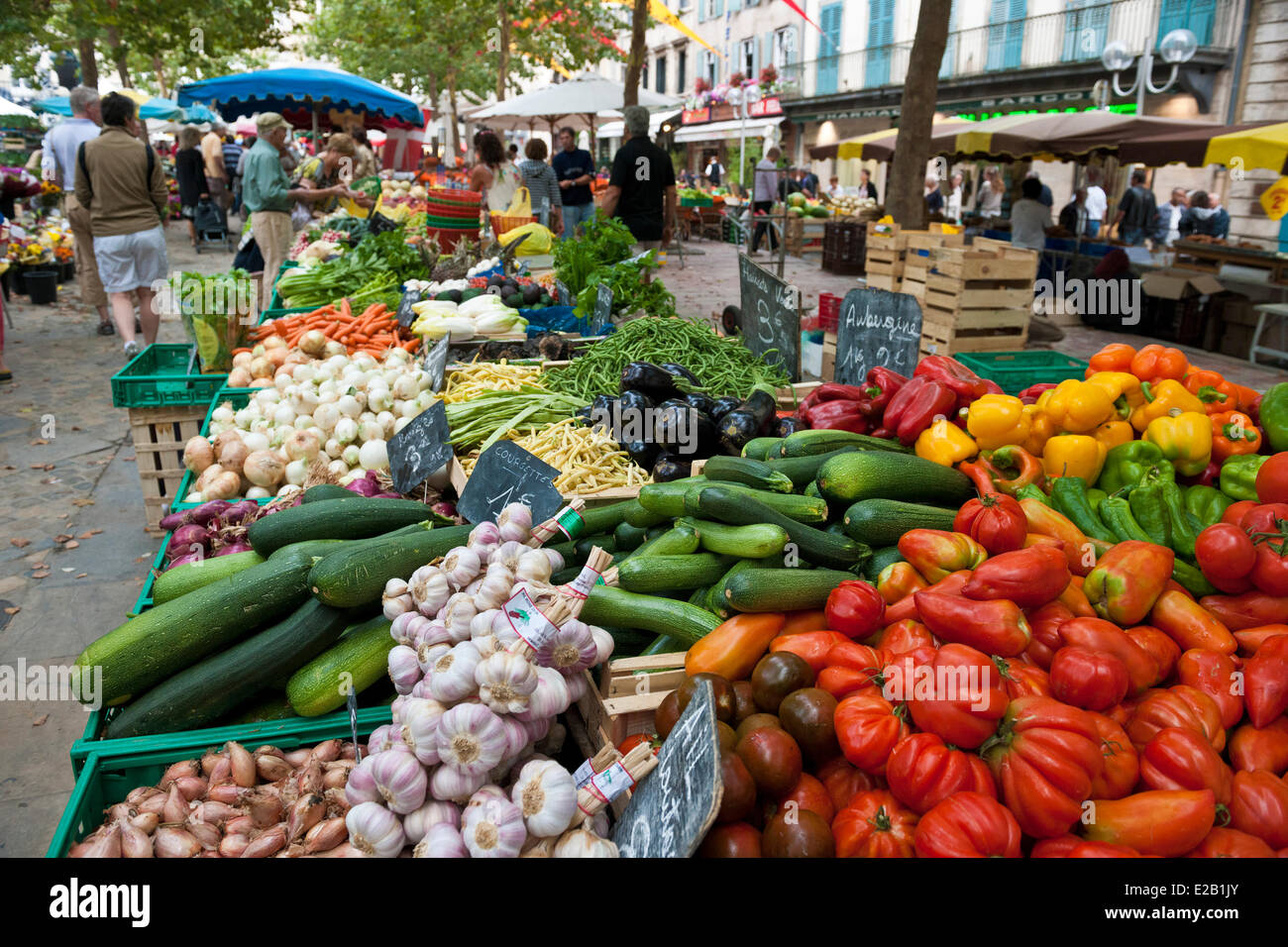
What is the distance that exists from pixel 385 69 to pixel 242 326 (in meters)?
36.3

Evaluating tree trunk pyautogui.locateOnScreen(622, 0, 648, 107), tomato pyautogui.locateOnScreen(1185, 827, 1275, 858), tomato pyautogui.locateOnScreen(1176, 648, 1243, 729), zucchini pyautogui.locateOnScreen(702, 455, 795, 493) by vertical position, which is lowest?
tomato pyautogui.locateOnScreen(1185, 827, 1275, 858)

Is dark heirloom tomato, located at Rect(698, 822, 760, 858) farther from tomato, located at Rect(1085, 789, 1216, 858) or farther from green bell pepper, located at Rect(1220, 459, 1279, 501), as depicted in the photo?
green bell pepper, located at Rect(1220, 459, 1279, 501)

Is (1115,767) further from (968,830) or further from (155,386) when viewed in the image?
A: (155,386)

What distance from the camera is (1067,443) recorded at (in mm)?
3062

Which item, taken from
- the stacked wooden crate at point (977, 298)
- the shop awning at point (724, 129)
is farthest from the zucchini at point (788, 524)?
the shop awning at point (724, 129)

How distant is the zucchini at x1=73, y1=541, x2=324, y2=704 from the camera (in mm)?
2514

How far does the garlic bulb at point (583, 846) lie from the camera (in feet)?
5.83

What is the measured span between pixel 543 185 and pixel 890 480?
9353 millimetres

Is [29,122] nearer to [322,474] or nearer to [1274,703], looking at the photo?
[322,474]

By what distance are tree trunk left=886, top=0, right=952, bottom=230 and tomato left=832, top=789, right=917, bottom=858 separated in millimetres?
8943

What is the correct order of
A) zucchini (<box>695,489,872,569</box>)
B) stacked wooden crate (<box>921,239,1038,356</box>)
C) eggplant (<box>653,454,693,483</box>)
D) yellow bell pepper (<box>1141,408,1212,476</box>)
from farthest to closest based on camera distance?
1. stacked wooden crate (<box>921,239,1038,356</box>)
2. eggplant (<box>653,454,693,483</box>)
3. yellow bell pepper (<box>1141,408,1212,476</box>)
4. zucchini (<box>695,489,872,569</box>)

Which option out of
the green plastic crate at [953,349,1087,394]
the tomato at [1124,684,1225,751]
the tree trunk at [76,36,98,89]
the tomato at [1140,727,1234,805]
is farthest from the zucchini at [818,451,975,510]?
the tree trunk at [76,36,98,89]

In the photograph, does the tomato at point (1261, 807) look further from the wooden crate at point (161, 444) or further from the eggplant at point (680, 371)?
the wooden crate at point (161, 444)

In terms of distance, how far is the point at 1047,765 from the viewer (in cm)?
176
